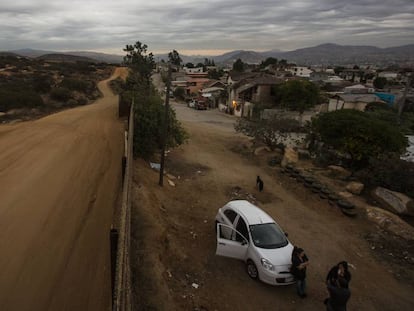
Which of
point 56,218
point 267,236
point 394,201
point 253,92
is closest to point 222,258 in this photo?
point 267,236

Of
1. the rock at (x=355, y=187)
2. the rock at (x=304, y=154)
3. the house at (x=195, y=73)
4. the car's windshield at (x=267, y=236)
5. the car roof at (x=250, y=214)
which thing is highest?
the car roof at (x=250, y=214)

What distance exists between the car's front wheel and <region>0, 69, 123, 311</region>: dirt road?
383cm

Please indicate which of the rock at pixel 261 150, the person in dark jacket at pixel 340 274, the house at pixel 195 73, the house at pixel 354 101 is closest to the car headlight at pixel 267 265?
the person in dark jacket at pixel 340 274

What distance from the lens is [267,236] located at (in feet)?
30.0

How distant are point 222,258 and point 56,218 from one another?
17.4 ft

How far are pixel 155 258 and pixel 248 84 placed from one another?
4435 centimetres

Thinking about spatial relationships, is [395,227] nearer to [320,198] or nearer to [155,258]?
[320,198]

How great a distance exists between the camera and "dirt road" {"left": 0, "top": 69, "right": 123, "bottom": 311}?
7078 millimetres

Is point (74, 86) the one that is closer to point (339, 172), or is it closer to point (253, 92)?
point (253, 92)

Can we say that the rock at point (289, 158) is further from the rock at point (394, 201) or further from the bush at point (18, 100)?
the bush at point (18, 100)

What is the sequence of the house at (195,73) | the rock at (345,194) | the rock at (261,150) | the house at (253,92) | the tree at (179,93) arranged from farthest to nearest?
the house at (195,73)
the tree at (179,93)
the house at (253,92)
the rock at (261,150)
the rock at (345,194)

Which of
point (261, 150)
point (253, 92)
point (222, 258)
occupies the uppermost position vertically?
point (222, 258)

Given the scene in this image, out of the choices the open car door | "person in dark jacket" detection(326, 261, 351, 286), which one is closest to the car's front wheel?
the open car door

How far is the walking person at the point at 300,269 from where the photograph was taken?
793cm
